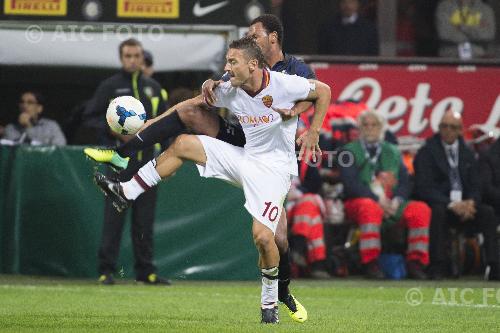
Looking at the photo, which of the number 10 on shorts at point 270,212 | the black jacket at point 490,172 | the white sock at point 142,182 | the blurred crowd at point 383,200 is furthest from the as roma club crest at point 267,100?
the black jacket at point 490,172

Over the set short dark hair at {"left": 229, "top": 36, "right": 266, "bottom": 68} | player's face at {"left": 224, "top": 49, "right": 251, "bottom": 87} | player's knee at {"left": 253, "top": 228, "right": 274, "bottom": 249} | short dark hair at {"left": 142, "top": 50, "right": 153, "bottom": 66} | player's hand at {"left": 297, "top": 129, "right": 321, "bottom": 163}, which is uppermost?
short dark hair at {"left": 229, "top": 36, "right": 266, "bottom": 68}

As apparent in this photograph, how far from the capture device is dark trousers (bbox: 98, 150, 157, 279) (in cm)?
1406

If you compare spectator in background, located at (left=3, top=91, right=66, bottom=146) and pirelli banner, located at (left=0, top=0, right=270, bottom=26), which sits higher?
pirelli banner, located at (left=0, top=0, right=270, bottom=26)

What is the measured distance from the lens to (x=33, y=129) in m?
15.7

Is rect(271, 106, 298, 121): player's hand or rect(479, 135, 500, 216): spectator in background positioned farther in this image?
rect(479, 135, 500, 216): spectator in background

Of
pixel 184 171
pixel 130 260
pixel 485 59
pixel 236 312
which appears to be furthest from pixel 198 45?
pixel 236 312

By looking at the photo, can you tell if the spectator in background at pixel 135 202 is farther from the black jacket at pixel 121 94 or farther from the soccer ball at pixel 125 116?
the soccer ball at pixel 125 116

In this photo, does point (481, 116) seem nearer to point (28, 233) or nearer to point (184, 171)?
point (184, 171)

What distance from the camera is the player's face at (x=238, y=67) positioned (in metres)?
9.55

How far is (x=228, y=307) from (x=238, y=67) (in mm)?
2704

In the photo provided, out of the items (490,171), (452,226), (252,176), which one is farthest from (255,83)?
(490,171)

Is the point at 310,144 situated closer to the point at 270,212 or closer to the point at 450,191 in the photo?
the point at 270,212

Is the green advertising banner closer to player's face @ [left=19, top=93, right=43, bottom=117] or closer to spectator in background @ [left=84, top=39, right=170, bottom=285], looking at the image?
spectator in background @ [left=84, top=39, right=170, bottom=285]

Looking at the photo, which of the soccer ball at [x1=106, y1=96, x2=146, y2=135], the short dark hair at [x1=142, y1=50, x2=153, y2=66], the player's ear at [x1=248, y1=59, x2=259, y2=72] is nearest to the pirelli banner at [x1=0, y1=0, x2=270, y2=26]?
the short dark hair at [x1=142, y1=50, x2=153, y2=66]
